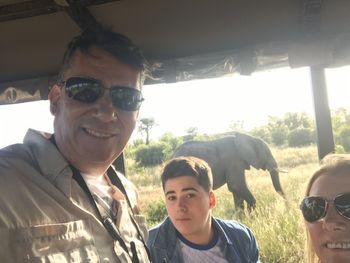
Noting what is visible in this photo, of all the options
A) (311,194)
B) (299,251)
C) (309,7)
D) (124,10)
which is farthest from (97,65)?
(299,251)

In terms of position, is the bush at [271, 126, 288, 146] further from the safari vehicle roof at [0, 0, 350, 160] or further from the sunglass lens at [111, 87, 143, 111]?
the sunglass lens at [111, 87, 143, 111]

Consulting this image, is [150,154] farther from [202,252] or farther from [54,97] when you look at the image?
[54,97]

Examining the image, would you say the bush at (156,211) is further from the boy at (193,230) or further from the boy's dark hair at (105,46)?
the boy's dark hair at (105,46)

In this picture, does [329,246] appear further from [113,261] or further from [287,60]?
[287,60]

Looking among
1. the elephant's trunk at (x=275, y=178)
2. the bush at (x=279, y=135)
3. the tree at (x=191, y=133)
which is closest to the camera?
the elephant's trunk at (x=275, y=178)

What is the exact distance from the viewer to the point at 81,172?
4.35 feet

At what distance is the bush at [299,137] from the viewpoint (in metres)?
6.94

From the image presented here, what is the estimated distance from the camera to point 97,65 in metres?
1.31

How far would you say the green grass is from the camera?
157 inches

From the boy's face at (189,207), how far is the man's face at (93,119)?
938 millimetres

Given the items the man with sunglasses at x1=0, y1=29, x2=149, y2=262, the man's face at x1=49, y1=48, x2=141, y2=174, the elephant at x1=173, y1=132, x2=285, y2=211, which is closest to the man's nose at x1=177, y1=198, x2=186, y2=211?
the man with sunglasses at x1=0, y1=29, x2=149, y2=262

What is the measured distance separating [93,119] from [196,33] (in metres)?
1.41

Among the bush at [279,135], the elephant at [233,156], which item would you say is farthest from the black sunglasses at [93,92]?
the bush at [279,135]

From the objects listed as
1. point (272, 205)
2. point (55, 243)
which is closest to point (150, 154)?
point (272, 205)
